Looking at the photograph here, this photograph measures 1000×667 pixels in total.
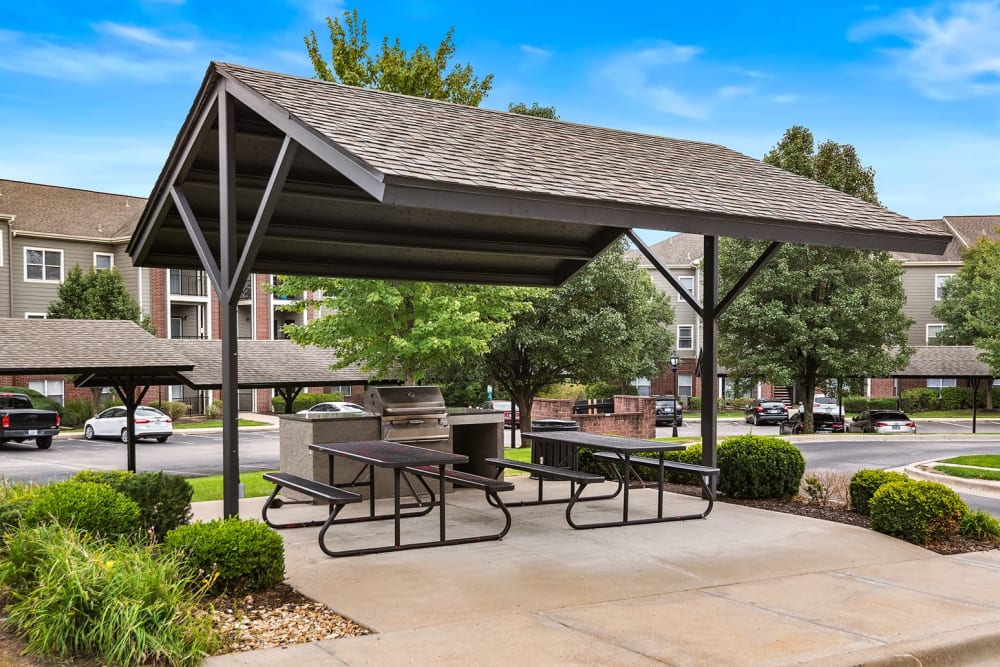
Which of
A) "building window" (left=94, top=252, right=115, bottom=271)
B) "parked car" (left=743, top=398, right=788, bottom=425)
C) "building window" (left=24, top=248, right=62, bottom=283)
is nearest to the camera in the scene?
"building window" (left=24, top=248, right=62, bottom=283)

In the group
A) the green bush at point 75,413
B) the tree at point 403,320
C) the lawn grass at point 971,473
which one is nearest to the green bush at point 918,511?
the lawn grass at point 971,473

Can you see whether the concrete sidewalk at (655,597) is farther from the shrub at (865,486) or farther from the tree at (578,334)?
the tree at (578,334)

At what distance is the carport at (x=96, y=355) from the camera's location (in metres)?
18.7

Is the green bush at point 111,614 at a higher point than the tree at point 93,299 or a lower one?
lower

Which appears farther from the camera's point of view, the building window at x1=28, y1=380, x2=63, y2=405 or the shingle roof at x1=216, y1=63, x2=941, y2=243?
the building window at x1=28, y1=380, x2=63, y2=405

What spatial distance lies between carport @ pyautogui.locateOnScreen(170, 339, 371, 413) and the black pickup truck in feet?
31.4

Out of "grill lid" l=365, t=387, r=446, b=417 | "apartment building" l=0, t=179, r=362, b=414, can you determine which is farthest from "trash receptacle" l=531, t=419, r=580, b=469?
"apartment building" l=0, t=179, r=362, b=414

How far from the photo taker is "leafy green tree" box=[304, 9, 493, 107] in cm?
3189

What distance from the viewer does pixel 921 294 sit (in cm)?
5653

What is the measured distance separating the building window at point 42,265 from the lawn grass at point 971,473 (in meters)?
39.1

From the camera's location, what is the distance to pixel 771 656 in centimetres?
594

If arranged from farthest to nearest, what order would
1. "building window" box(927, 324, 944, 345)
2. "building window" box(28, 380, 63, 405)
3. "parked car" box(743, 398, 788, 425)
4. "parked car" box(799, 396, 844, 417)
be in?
"building window" box(927, 324, 944, 345) → "parked car" box(799, 396, 844, 417) → "parked car" box(743, 398, 788, 425) → "building window" box(28, 380, 63, 405)

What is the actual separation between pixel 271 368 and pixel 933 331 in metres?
46.2

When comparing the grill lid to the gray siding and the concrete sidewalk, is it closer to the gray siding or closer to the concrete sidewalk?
the concrete sidewalk
